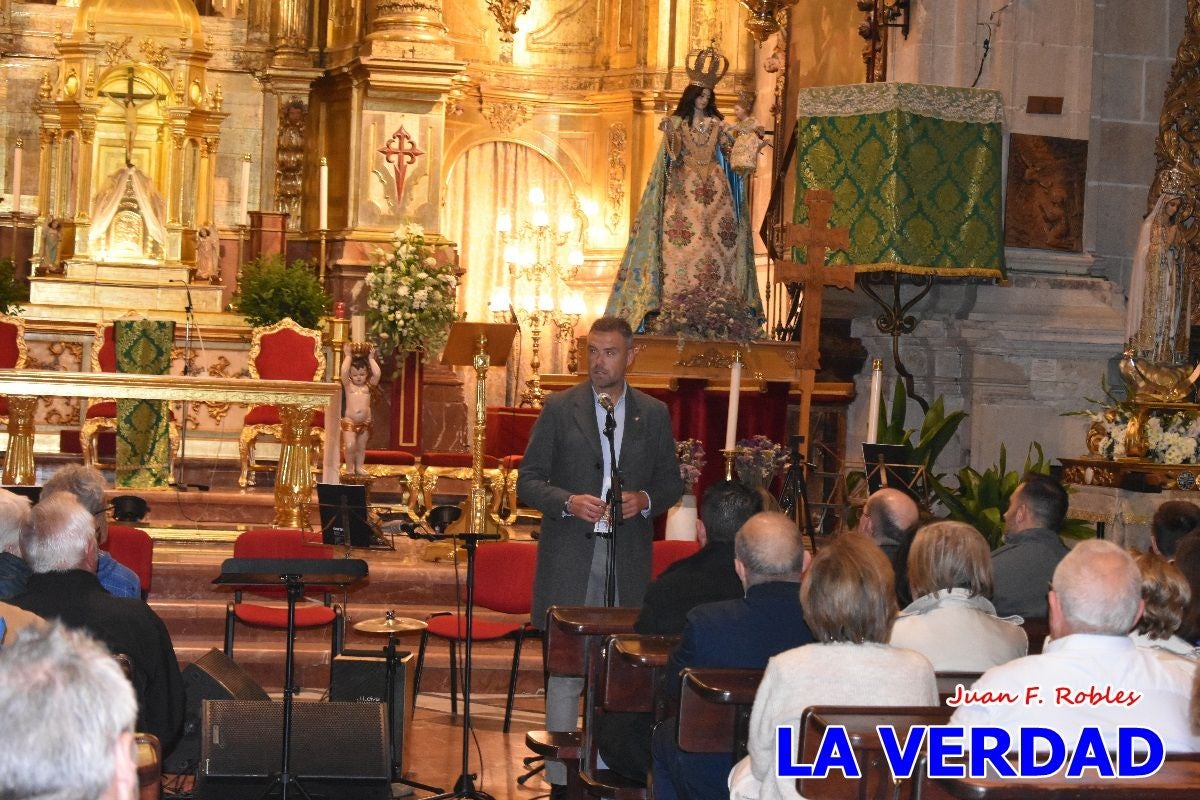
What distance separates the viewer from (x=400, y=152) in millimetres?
15070

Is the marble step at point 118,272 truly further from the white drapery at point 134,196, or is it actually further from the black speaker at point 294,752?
the black speaker at point 294,752

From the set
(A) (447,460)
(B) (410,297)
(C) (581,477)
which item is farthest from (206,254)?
(C) (581,477)

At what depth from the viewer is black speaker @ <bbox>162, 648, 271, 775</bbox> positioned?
6.15 metres

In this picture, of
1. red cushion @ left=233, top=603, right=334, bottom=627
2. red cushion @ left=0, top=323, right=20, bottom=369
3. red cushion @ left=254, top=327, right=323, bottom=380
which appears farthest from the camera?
red cushion @ left=254, top=327, right=323, bottom=380

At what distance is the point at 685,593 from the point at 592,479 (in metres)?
1.23

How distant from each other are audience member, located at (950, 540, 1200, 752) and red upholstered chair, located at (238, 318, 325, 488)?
27.8ft

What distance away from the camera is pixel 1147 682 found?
370cm

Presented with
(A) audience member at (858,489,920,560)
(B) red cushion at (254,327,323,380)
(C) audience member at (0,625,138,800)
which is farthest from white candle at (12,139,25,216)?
(C) audience member at (0,625,138,800)

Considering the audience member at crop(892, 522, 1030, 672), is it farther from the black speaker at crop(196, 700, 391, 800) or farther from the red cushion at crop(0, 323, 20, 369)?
the red cushion at crop(0, 323, 20, 369)

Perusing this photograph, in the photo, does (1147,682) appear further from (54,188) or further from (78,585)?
(54,188)

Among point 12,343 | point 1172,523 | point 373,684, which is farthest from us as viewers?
point 12,343

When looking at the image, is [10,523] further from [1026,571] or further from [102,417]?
[102,417]

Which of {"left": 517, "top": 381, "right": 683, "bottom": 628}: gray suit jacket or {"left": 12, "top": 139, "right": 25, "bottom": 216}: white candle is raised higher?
{"left": 12, "top": 139, "right": 25, "bottom": 216}: white candle

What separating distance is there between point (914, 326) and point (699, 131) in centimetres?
183
